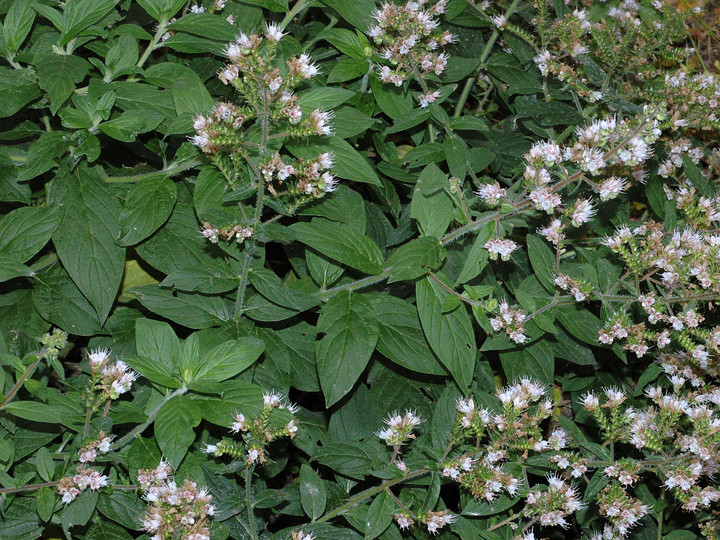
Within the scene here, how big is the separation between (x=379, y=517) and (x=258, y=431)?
1.62ft

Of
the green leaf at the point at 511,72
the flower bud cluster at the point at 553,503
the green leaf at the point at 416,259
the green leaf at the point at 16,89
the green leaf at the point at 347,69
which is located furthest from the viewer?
the green leaf at the point at 511,72

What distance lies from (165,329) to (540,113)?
1.83 m

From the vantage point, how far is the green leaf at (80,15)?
2.53 meters

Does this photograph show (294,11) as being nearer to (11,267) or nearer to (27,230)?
(27,230)

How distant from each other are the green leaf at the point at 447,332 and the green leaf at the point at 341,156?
0.44 metres

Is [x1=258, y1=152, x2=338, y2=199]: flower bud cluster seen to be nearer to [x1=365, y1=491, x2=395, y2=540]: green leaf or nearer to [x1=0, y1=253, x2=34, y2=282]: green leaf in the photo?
[x1=0, y1=253, x2=34, y2=282]: green leaf

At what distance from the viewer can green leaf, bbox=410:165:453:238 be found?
2.50 meters

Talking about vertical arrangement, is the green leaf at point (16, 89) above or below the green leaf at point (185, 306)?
above

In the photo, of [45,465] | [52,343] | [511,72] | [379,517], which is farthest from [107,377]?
[511,72]

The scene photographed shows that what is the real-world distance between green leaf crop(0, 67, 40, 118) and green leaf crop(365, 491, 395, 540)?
1.80 m

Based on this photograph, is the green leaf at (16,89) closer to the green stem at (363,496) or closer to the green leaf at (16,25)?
the green leaf at (16,25)

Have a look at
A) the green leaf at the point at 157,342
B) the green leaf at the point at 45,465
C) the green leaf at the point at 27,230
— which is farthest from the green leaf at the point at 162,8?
the green leaf at the point at 45,465

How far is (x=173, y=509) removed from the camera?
1.91 meters

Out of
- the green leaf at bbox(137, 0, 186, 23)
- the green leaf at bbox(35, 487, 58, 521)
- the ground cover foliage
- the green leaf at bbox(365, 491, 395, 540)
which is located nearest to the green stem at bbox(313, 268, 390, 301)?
the ground cover foliage
